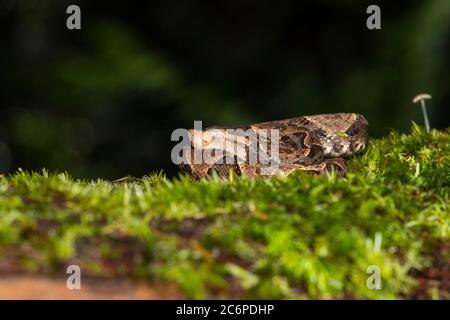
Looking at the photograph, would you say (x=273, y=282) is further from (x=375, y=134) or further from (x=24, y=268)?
(x=375, y=134)

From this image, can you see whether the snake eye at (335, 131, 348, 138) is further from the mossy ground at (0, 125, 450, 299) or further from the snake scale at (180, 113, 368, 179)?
the mossy ground at (0, 125, 450, 299)

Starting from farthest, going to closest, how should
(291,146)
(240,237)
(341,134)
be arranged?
(341,134) < (291,146) < (240,237)

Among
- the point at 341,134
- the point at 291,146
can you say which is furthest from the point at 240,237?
the point at 341,134


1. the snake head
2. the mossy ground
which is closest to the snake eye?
the snake head

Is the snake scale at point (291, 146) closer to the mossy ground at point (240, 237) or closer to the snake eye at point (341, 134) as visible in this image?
the snake eye at point (341, 134)

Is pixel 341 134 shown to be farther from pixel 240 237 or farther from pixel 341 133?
pixel 240 237

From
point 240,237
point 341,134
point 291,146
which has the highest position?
point 341,134
